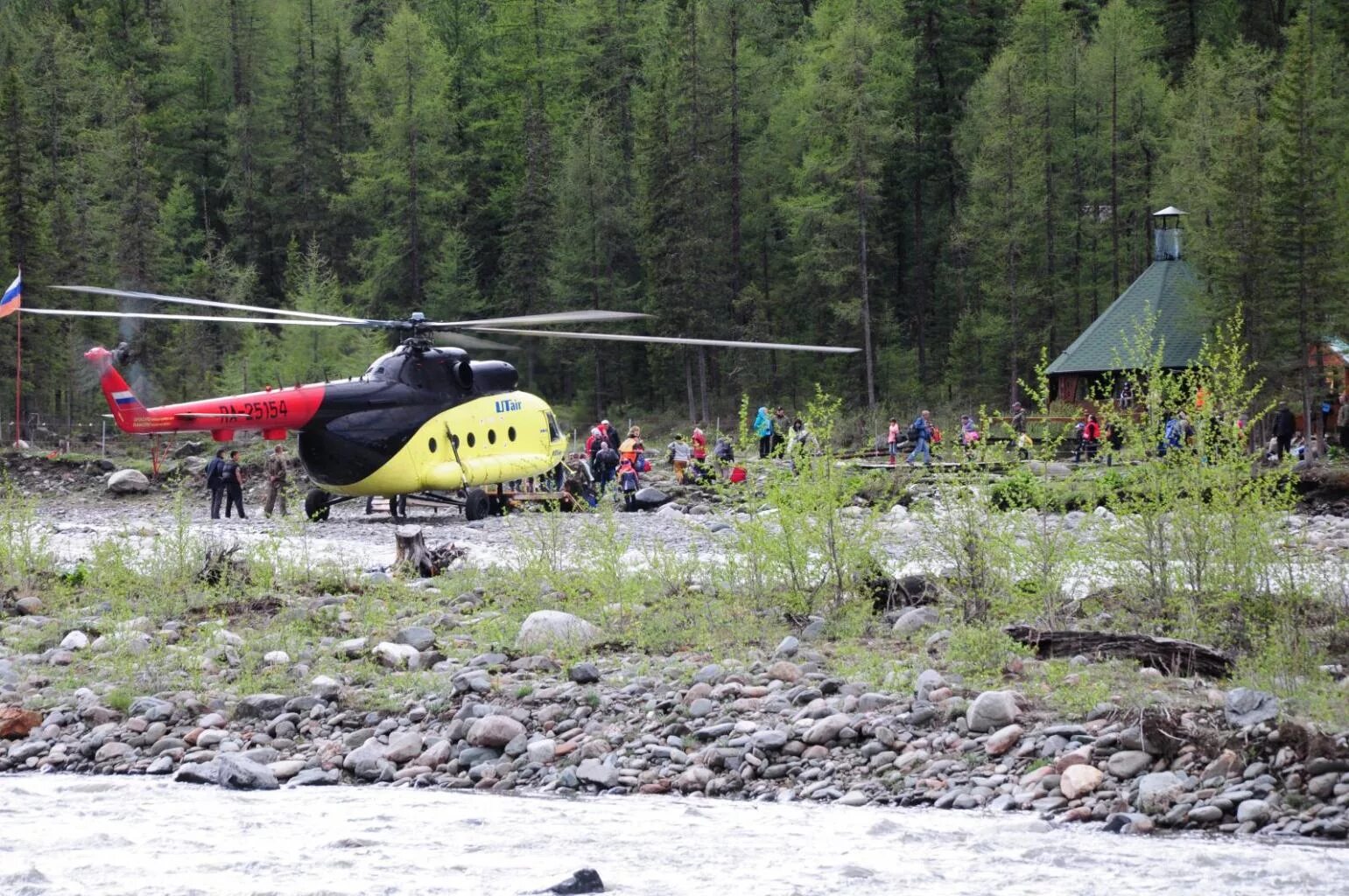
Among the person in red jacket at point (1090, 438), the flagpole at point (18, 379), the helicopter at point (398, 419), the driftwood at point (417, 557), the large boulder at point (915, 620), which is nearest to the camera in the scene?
the large boulder at point (915, 620)

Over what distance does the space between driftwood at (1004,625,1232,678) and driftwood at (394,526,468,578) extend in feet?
27.8

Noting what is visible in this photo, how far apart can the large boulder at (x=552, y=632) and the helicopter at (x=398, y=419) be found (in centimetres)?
1001

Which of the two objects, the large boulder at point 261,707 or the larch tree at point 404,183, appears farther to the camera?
the larch tree at point 404,183

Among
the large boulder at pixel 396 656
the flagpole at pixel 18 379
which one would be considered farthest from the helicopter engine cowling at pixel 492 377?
the large boulder at pixel 396 656

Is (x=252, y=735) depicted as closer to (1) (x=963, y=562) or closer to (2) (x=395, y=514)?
(1) (x=963, y=562)

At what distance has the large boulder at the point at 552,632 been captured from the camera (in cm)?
1335

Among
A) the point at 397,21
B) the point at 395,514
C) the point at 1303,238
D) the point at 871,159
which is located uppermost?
the point at 397,21

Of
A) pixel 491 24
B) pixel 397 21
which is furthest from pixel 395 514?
pixel 491 24

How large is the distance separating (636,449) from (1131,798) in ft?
73.7

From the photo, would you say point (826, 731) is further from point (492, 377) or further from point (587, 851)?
point (492, 377)

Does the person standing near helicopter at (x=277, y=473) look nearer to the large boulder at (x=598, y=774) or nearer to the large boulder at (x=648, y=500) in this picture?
the large boulder at (x=648, y=500)

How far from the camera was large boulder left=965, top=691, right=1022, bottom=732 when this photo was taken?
10031 mm


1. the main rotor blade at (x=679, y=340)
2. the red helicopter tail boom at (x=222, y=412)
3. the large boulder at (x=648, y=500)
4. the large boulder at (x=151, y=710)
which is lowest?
the large boulder at (x=648, y=500)

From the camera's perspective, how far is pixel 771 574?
556 inches
